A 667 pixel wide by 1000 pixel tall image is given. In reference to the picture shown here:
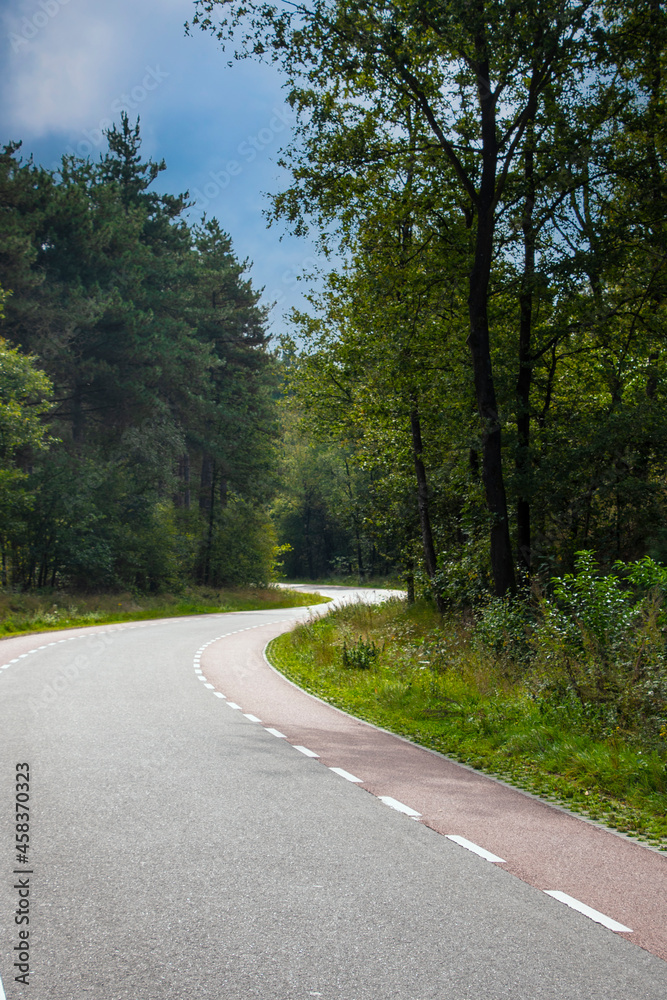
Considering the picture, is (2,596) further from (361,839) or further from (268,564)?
(361,839)

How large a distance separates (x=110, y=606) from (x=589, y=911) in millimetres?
32306

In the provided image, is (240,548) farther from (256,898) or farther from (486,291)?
(256,898)

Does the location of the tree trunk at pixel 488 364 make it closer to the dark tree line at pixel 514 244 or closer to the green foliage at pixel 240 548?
the dark tree line at pixel 514 244

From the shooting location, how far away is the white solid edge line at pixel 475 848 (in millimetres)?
5609

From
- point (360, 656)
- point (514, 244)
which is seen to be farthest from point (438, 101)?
point (360, 656)

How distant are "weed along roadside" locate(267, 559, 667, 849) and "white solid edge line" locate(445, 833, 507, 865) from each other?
1.38 m

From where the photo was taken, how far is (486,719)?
1038 centimetres

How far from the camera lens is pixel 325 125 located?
17547 millimetres

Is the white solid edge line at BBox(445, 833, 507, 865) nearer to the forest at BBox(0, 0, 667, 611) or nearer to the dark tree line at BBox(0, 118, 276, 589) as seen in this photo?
the forest at BBox(0, 0, 667, 611)

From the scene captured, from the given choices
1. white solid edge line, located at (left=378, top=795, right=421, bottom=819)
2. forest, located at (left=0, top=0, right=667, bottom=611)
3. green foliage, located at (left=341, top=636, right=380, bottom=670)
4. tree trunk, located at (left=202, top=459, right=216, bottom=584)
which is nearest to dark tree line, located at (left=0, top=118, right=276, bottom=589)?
tree trunk, located at (left=202, top=459, right=216, bottom=584)

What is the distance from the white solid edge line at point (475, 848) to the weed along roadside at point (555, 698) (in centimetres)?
138

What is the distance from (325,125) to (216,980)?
1719cm

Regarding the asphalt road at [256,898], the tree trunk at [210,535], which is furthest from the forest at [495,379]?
the tree trunk at [210,535]

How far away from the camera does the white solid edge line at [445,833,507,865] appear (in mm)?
5609
